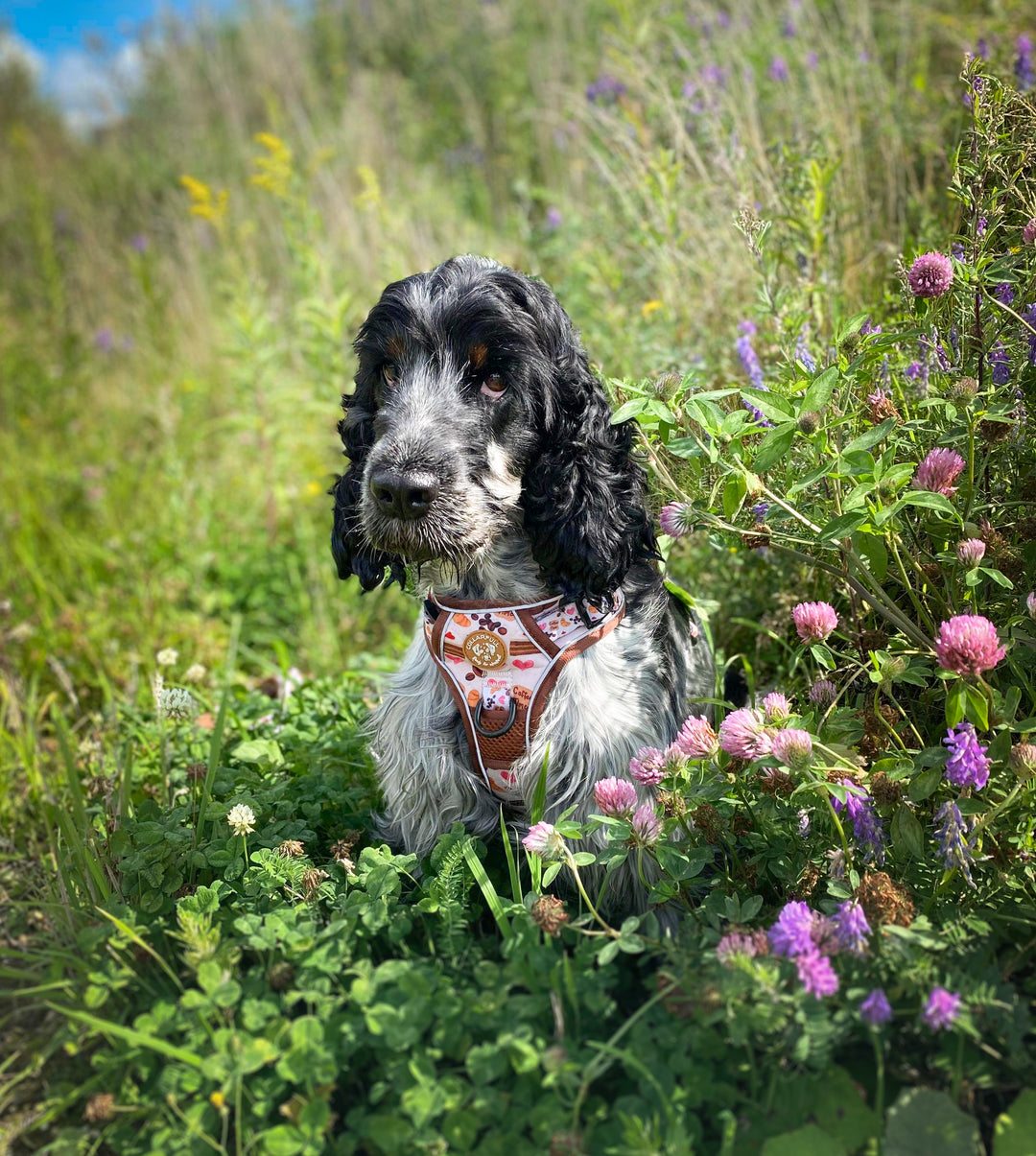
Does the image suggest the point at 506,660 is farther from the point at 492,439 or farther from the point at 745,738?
the point at 745,738

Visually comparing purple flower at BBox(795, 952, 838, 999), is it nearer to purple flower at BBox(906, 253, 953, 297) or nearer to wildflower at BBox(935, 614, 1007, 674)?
wildflower at BBox(935, 614, 1007, 674)

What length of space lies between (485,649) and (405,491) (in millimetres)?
482

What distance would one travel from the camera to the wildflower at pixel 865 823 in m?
1.88

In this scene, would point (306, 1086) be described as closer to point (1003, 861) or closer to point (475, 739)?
point (475, 739)

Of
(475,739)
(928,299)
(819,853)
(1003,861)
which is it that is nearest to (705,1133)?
(819,853)

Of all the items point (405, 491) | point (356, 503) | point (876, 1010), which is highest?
point (405, 491)

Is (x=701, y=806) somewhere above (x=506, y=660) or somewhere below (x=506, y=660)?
below

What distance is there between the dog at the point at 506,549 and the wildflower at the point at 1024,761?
2.98 feet

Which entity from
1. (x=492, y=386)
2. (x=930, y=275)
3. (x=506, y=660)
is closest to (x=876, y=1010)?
(x=506, y=660)

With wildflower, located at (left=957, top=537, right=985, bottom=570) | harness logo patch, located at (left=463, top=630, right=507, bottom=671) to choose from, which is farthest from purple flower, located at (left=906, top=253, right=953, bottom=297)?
harness logo patch, located at (left=463, top=630, right=507, bottom=671)

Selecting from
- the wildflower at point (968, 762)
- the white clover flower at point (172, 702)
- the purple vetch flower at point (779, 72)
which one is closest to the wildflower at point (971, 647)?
the wildflower at point (968, 762)

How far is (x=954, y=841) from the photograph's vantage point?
179 centimetres

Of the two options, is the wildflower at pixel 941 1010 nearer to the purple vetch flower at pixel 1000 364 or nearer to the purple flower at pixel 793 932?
the purple flower at pixel 793 932

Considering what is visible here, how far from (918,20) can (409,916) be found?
6.12 meters
